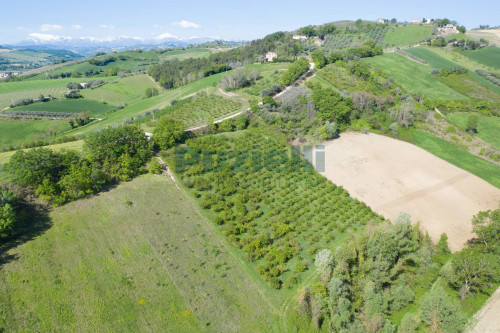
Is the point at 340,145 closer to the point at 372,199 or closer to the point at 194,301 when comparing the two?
the point at 372,199

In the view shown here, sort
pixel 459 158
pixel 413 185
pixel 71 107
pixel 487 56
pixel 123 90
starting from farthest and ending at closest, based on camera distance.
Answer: pixel 123 90 → pixel 487 56 → pixel 71 107 → pixel 459 158 → pixel 413 185

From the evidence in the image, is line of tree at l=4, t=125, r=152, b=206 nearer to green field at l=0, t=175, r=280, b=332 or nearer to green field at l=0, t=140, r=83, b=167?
green field at l=0, t=175, r=280, b=332

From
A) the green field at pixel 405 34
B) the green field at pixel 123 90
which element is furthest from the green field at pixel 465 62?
the green field at pixel 123 90

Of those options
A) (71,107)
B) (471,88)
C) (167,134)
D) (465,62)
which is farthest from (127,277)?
(465,62)

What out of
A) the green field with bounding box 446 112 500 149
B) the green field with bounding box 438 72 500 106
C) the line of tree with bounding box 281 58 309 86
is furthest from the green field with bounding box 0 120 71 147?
the green field with bounding box 438 72 500 106

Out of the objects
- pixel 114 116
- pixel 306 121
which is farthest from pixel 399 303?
pixel 114 116

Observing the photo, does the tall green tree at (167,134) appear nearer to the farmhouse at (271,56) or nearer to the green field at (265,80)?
the green field at (265,80)

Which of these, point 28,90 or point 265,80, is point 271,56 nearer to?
point 265,80
